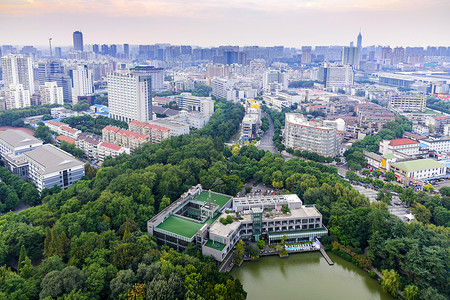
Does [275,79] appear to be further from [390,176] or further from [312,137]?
[390,176]

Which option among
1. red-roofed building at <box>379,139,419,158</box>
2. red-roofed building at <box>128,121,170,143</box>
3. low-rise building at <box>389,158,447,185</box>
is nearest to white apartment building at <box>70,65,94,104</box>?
red-roofed building at <box>128,121,170,143</box>

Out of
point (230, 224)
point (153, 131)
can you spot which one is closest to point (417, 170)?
point (230, 224)

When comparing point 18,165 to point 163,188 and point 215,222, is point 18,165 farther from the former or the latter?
point 215,222

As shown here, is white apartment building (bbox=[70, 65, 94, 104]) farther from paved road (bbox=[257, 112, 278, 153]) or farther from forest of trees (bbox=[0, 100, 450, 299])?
forest of trees (bbox=[0, 100, 450, 299])

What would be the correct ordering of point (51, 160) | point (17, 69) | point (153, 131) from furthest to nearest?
point (17, 69) < point (153, 131) < point (51, 160)

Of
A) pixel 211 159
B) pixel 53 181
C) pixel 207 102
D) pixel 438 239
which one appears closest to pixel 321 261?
pixel 438 239
